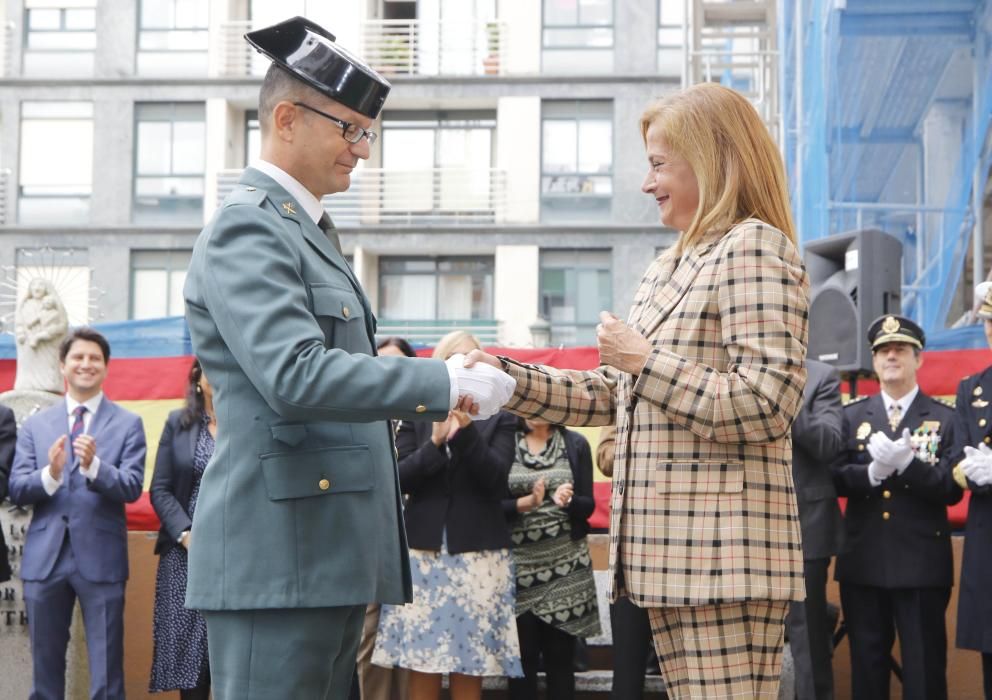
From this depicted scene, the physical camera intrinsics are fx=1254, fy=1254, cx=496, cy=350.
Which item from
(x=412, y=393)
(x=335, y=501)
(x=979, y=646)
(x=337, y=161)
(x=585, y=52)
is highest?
(x=585, y=52)

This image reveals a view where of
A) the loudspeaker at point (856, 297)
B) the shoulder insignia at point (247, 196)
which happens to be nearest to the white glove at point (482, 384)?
the shoulder insignia at point (247, 196)

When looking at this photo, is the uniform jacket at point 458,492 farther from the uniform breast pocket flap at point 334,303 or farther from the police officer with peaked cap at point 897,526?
the uniform breast pocket flap at point 334,303

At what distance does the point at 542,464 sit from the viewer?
6.16 m

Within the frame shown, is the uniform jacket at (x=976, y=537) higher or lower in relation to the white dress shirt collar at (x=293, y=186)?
lower

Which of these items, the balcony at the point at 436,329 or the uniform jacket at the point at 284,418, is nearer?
the uniform jacket at the point at 284,418

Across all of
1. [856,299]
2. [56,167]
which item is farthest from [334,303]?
[56,167]

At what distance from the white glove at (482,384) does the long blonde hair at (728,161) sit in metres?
0.61

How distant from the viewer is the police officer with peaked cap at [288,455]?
2.40m

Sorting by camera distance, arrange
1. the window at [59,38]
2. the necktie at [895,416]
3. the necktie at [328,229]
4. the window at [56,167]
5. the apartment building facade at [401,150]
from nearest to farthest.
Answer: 1. the necktie at [328,229]
2. the necktie at [895,416]
3. the apartment building facade at [401,150]
4. the window at [56,167]
5. the window at [59,38]

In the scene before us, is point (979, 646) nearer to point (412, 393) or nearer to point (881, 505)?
point (881, 505)

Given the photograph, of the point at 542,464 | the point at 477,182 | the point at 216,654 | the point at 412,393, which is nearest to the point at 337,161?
the point at 412,393

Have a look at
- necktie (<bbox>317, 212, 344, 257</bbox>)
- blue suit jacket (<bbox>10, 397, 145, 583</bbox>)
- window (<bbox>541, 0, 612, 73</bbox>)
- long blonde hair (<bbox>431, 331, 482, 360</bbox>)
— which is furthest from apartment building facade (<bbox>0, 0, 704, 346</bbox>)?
necktie (<bbox>317, 212, 344, 257</bbox>)

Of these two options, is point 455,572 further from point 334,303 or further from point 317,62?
point 317,62

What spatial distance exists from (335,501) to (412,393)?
0.27 meters
